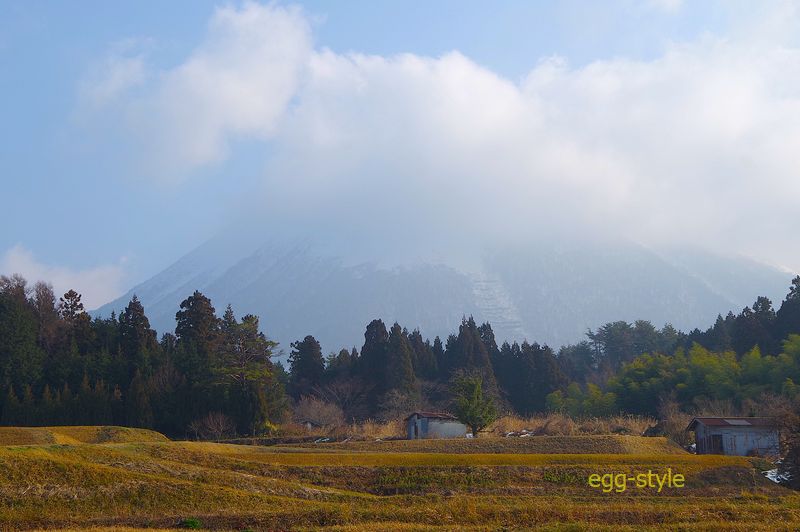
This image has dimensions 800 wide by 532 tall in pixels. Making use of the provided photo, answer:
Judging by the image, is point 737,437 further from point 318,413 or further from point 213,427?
point 318,413

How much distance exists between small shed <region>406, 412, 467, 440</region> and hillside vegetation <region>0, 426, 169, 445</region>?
17.4 meters

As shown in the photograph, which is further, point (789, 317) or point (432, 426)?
point (789, 317)

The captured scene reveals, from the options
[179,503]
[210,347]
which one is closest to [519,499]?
[179,503]

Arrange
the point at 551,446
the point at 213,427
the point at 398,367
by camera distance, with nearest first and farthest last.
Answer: the point at 551,446
the point at 213,427
the point at 398,367

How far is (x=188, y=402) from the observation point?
190ft

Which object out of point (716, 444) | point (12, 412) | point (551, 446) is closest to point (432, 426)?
point (551, 446)

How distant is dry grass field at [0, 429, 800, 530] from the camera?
62.5ft

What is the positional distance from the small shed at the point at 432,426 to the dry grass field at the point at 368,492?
1808 centimetres

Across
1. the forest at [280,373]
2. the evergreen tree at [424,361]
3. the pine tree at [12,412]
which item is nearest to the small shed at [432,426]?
the forest at [280,373]

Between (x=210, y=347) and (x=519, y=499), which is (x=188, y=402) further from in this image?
(x=519, y=499)

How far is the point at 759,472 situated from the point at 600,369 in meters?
70.7

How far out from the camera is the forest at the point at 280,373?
56281 mm

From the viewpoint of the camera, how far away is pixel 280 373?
266ft

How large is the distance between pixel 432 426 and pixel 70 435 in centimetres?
2382
